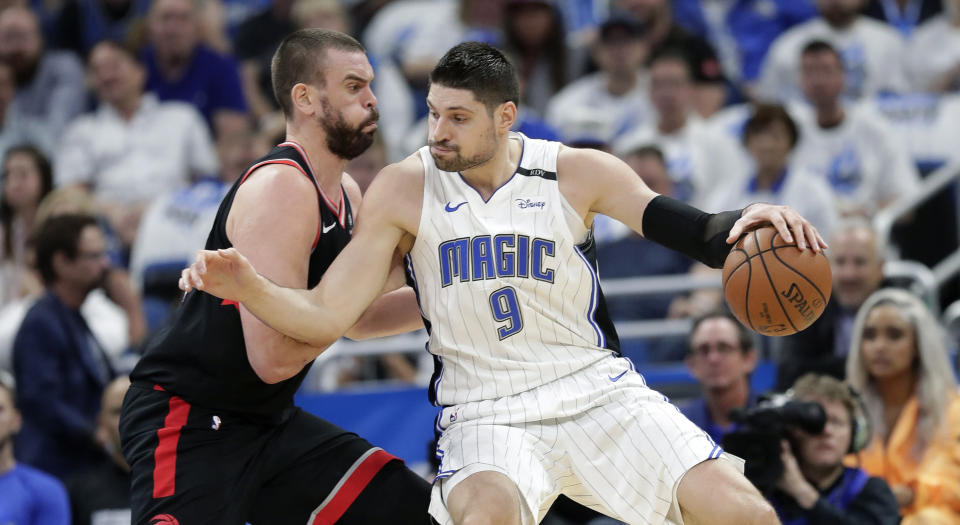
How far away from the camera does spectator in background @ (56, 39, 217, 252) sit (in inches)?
422

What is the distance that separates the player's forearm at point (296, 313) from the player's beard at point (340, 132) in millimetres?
610

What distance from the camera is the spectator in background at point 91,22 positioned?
12.4 m

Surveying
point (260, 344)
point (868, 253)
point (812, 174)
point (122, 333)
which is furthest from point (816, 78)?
point (260, 344)

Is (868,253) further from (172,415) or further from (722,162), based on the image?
(172,415)

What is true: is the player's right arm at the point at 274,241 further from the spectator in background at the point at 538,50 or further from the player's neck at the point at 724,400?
the spectator in background at the point at 538,50

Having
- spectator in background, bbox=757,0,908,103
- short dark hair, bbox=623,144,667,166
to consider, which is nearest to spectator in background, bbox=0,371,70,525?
short dark hair, bbox=623,144,667,166

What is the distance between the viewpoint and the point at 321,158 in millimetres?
5023

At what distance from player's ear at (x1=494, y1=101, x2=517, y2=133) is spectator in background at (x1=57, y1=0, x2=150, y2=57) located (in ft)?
27.0

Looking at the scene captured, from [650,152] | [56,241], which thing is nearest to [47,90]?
[56,241]

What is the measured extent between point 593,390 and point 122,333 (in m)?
4.93

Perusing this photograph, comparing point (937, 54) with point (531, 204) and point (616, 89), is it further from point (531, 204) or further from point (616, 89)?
point (531, 204)

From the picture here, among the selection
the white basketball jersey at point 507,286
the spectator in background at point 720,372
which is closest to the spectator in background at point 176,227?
the spectator in background at point 720,372

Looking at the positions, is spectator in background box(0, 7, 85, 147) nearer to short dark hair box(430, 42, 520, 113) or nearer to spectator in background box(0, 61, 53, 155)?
spectator in background box(0, 61, 53, 155)

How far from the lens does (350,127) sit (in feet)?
16.4
